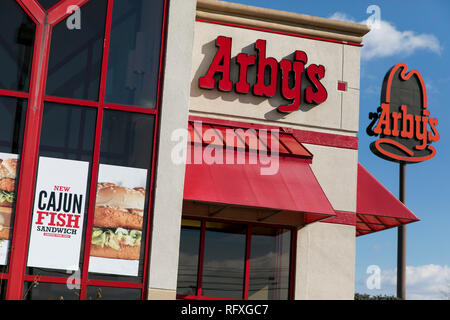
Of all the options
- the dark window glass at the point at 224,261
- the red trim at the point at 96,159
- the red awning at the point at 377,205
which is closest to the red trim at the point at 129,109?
the red trim at the point at 96,159

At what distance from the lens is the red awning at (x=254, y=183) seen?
14.4m

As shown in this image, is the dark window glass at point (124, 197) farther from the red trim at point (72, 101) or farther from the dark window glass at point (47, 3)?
the dark window glass at point (47, 3)

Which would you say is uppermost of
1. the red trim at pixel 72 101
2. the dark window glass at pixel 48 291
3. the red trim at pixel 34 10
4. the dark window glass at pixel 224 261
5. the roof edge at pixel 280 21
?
the roof edge at pixel 280 21

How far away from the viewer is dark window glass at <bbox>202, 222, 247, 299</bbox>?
15.9 metres

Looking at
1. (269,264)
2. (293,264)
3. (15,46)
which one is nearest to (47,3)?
(15,46)

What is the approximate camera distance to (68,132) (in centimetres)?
1109

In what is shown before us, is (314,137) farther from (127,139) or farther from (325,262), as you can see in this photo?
(127,139)

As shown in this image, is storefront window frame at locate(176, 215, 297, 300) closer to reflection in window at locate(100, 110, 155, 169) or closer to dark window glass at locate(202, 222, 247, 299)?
dark window glass at locate(202, 222, 247, 299)

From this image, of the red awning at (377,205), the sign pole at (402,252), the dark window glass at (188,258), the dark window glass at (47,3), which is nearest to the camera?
the dark window glass at (47,3)

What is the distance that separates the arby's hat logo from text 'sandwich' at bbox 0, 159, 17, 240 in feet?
53.2

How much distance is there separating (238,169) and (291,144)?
219 centimetres

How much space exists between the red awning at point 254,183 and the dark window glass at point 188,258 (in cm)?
192

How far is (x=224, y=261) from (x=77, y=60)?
7.09m
